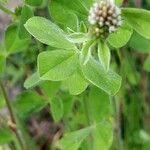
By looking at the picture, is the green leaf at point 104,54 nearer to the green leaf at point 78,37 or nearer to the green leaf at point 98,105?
the green leaf at point 78,37

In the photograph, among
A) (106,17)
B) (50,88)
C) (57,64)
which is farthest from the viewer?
(50,88)

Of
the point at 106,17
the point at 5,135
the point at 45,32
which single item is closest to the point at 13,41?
the point at 5,135

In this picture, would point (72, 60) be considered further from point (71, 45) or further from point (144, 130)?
point (144, 130)

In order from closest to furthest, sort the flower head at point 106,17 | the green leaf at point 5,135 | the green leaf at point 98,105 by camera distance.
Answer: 1. the flower head at point 106,17
2. the green leaf at point 98,105
3. the green leaf at point 5,135

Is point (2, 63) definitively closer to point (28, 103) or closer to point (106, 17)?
point (28, 103)

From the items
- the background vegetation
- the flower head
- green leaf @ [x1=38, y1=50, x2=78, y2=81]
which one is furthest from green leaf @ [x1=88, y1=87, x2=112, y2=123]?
the flower head

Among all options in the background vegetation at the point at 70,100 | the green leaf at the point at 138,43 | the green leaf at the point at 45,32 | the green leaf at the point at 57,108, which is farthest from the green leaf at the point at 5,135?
the green leaf at the point at 45,32
